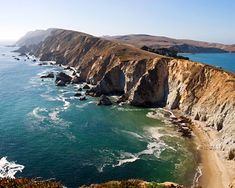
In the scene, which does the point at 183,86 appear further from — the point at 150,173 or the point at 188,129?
the point at 150,173

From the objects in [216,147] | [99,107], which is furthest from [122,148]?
[99,107]

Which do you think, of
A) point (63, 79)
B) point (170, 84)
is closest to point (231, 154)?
point (170, 84)

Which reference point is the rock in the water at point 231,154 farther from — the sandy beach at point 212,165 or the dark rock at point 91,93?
the dark rock at point 91,93

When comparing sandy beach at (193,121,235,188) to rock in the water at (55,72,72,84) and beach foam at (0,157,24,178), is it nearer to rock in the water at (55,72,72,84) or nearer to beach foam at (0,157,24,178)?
beach foam at (0,157,24,178)

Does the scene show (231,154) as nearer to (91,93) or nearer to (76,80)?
(91,93)

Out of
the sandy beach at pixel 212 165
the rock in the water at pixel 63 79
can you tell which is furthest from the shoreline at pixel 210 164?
the rock in the water at pixel 63 79
